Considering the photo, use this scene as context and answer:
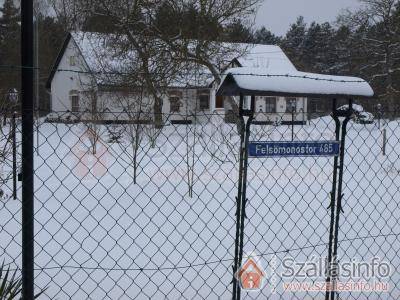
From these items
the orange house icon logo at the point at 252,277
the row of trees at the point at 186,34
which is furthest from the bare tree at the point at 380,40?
the orange house icon logo at the point at 252,277

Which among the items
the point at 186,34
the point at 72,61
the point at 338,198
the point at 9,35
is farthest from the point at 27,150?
the point at 9,35

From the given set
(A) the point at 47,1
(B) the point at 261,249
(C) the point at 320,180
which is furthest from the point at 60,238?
(A) the point at 47,1

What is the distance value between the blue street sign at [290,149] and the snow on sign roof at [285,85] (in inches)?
9.6

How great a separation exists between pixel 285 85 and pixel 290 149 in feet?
1.03

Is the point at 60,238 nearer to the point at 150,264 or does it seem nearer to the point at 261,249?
the point at 150,264

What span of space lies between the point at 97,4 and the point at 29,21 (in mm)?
17229

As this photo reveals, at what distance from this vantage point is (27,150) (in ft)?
6.74

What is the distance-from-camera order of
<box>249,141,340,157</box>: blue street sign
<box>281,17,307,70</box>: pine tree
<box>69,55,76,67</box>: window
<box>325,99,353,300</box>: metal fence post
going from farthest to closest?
<box>281,17,307,70</box>: pine tree, <box>69,55,76,67</box>: window, <box>325,99,353,300</box>: metal fence post, <box>249,141,340,157</box>: blue street sign

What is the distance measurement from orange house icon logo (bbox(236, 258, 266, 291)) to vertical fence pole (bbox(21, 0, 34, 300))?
53.1 inches

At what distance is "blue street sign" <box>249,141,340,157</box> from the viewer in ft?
7.76

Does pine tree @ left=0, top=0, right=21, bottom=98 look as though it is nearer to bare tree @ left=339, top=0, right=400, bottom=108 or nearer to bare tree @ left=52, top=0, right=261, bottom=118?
bare tree @ left=52, top=0, right=261, bottom=118

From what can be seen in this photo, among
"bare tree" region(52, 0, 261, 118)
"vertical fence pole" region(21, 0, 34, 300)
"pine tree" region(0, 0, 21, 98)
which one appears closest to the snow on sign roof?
"vertical fence pole" region(21, 0, 34, 300)

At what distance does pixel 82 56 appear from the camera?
84.2 feet

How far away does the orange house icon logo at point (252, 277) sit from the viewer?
305cm
